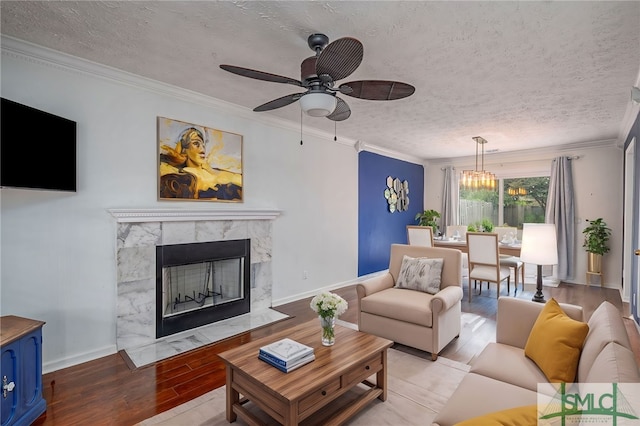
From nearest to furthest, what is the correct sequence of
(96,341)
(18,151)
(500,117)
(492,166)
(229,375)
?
(229,375), (18,151), (96,341), (500,117), (492,166)

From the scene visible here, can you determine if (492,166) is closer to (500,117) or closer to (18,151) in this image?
(500,117)

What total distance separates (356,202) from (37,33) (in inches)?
179

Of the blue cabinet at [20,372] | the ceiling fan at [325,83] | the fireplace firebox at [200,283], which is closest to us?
the blue cabinet at [20,372]

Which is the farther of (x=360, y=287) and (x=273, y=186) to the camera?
(x=273, y=186)

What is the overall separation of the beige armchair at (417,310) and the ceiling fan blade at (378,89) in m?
1.75

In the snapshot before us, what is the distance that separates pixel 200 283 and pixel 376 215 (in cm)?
369

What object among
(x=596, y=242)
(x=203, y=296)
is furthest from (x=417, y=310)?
(x=596, y=242)

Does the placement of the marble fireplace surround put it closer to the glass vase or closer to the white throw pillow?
the glass vase

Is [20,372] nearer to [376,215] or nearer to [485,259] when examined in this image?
[485,259]

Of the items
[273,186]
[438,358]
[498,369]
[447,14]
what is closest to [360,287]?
[438,358]

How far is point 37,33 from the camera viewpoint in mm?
2324

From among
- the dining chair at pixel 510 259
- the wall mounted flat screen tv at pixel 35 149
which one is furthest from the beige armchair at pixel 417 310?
the wall mounted flat screen tv at pixel 35 149

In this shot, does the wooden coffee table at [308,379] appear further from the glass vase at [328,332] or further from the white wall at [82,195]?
the white wall at [82,195]

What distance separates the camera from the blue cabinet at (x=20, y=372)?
1821 mm
